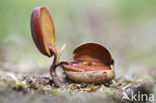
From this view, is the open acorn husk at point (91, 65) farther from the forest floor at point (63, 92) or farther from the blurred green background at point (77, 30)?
the blurred green background at point (77, 30)

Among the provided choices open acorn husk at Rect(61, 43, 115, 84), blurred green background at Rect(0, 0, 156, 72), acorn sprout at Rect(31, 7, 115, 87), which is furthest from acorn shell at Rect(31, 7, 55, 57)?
blurred green background at Rect(0, 0, 156, 72)

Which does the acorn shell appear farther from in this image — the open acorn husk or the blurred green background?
the blurred green background

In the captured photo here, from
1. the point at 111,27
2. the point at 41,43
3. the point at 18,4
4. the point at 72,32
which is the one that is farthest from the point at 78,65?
the point at 111,27

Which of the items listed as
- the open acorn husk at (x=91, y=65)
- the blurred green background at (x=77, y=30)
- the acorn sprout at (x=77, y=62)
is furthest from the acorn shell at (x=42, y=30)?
the blurred green background at (x=77, y=30)

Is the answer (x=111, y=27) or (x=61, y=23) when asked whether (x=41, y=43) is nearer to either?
(x=61, y=23)

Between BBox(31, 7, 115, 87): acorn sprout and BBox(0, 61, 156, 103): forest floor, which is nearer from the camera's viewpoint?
BBox(0, 61, 156, 103): forest floor

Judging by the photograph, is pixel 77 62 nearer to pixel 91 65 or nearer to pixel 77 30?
pixel 91 65
